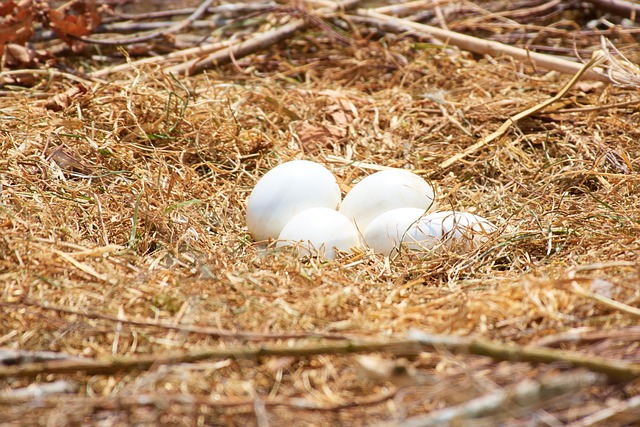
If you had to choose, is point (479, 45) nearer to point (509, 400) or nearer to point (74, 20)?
point (74, 20)

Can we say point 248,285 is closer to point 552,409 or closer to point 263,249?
point 263,249

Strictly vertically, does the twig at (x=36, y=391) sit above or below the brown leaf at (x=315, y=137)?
above

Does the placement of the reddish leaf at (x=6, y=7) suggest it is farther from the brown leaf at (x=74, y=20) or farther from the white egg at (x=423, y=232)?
the white egg at (x=423, y=232)

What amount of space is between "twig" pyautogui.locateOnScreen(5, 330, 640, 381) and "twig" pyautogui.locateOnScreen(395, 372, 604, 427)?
91 mm

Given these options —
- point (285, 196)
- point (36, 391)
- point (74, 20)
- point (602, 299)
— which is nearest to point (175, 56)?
point (74, 20)

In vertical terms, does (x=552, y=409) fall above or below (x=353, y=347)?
below

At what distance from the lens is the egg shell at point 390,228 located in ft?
8.25

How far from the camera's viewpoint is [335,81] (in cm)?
412

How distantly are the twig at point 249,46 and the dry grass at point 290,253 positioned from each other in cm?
10

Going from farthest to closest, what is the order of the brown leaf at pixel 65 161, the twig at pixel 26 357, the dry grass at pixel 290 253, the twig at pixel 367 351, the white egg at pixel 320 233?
the brown leaf at pixel 65 161
the white egg at pixel 320 233
the twig at pixel 26 357
the dry grass at pixel 290 253
the twig at pixel 367 351

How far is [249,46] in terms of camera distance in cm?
424

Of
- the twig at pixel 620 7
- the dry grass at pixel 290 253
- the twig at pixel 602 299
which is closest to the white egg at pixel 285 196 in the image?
the dry grass at pixel 290 253

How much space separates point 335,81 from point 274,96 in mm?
487

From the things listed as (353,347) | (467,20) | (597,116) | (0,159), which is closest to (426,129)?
(597,116)
